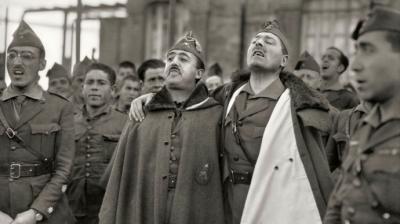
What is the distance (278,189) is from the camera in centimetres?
469

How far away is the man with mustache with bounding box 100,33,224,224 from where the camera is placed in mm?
4844

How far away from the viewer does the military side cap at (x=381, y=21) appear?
3.05 metres

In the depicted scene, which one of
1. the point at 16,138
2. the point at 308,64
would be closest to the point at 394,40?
the point at 16,138

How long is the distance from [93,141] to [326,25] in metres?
10.4

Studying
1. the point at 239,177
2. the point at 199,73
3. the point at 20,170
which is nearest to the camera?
the point at 239,177

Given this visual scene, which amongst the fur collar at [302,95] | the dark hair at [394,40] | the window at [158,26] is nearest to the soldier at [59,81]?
the fur collar at [302,95]

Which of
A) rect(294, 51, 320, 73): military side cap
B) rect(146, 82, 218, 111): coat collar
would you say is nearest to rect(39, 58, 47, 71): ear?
rect(146, 82, 218, 111): coat collar

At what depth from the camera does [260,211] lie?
15.4 feet

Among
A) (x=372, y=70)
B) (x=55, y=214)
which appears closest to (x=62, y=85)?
(x=55, y=214)

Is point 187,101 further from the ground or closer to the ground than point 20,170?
further from the ground

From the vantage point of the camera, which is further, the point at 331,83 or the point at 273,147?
the point at 331,83

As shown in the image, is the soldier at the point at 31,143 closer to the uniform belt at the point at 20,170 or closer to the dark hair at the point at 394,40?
the uniform belt at the point at 20,170

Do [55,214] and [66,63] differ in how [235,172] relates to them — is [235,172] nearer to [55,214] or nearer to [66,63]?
[55,214]

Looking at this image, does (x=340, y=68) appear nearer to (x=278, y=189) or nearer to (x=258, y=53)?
(x=258, y=53)
